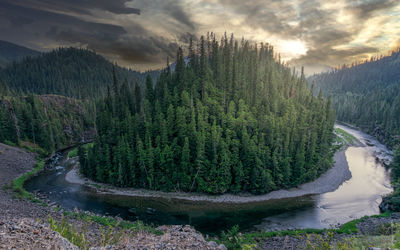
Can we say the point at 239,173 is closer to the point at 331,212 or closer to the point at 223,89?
the point at 331,212

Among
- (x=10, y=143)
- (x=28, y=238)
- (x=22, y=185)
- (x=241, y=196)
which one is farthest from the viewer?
(x=10, y=143)

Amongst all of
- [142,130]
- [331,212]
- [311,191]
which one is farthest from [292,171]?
[142,130]

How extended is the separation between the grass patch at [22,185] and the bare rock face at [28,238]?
3976cm

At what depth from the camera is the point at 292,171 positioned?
60562 millimetres

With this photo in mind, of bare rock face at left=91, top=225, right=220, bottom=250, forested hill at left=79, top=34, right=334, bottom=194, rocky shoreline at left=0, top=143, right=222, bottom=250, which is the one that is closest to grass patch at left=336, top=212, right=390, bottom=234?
forested hill at left=79, top=34, right=334, bottom=194

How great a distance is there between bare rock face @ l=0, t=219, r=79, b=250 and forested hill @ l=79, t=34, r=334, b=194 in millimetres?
40944

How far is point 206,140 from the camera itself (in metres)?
57.9

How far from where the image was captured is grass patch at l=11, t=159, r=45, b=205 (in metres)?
48.0

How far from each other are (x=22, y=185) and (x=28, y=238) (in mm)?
59423

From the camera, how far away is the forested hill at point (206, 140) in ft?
184

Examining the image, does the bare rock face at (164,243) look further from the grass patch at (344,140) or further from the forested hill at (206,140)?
the grass patch at (344,140)

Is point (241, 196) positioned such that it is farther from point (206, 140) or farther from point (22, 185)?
point (22, 185)

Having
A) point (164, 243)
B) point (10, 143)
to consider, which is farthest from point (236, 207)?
point (10, 143)

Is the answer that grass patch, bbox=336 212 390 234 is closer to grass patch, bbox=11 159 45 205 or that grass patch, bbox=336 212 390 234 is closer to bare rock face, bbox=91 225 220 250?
bare rock face, bbox=91 225 220 250
